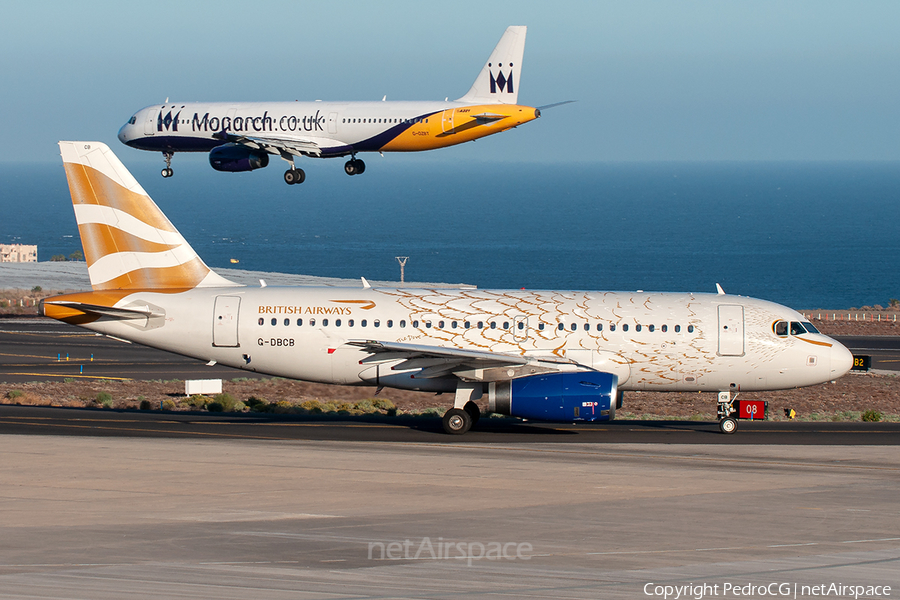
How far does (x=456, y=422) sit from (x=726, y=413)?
28.7ft

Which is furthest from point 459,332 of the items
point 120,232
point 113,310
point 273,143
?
point 273,143

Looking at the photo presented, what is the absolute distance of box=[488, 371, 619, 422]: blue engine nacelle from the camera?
3103cm

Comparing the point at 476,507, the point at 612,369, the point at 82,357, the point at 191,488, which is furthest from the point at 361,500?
the point at 82,357

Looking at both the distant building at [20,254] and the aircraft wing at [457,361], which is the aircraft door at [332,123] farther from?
the distant building at [20,254]

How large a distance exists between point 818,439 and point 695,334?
5.01 meters

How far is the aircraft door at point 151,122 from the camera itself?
55.2 meters

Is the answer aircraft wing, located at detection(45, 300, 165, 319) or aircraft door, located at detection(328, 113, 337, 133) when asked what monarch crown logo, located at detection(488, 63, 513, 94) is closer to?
aircraft door, located at detection(328, 113, 337, 133)

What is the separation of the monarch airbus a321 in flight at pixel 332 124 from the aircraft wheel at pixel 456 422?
21.8 metres

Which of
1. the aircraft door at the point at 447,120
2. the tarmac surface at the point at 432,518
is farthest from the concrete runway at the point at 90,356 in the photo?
the tarmac surface at the point at 432,518

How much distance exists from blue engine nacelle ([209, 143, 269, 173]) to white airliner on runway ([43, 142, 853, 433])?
18659 millimetres

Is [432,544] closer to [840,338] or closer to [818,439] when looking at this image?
[818,439]

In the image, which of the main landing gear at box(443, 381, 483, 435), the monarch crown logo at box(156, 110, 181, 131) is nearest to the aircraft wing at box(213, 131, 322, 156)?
the monarch crown logo at box(156, 110, 181, 131)

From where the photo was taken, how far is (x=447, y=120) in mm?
51406

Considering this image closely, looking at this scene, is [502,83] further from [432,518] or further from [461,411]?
[432,518]
